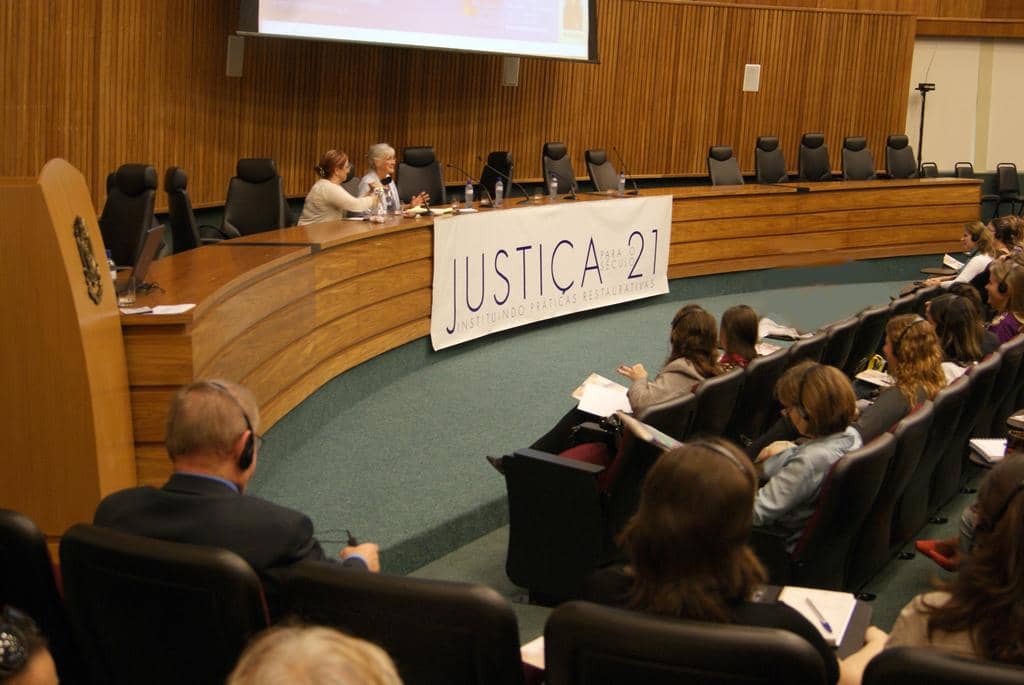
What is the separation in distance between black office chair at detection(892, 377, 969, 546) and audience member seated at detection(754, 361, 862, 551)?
604 millimetres

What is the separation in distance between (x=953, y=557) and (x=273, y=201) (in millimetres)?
5693

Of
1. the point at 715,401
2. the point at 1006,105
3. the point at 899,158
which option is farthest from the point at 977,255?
the point at 1006,105

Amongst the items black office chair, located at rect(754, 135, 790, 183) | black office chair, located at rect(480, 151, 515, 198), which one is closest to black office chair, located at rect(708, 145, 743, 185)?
black office chair, located at rect(754, 135, 790, 183)

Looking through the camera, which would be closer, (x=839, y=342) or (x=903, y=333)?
(x=903, y=333)

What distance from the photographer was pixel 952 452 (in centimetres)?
469

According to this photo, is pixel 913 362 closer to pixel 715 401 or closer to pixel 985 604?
pixel 715 401

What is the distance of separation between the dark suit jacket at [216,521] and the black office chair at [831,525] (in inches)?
66.2

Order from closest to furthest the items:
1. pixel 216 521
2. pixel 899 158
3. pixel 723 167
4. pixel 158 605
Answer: pixel 158 605 < pixel 216 521 < pixel 723 167 < pixel 899 158

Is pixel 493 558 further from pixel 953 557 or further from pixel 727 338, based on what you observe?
pixel 953 557

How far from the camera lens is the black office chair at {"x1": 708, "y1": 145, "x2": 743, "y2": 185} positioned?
38.2 feet

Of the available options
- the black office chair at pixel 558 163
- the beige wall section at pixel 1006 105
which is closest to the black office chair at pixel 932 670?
the black office chair at pixel 558 163

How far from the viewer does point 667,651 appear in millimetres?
1815

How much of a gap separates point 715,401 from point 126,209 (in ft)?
12.8

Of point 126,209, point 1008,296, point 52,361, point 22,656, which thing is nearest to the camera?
point 22,656
